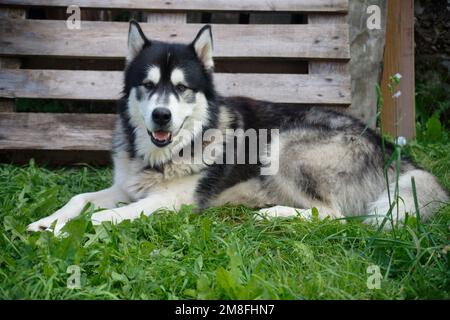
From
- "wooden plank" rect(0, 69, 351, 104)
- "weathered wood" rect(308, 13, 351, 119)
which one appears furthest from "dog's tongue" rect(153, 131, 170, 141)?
"weathered wood" rect(308, 13, 351, 119)

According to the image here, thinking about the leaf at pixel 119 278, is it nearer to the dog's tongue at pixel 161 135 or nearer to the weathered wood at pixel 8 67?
the dog's tongue at pixel 161 135

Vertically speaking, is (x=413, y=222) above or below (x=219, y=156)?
below

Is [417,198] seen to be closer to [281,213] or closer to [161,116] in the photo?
[281,213]

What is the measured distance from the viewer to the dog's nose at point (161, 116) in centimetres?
335

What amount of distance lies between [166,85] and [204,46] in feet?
1.51

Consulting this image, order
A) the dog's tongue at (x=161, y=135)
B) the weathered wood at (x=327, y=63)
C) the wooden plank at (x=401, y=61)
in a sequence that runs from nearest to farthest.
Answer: the dog's tongue at (x=161, y=135) < the weathered wood at (x=327, y=63) < the wooden plank at (x=401, y=61)

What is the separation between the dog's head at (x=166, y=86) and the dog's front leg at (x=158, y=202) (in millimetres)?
301

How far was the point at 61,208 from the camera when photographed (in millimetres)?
3555

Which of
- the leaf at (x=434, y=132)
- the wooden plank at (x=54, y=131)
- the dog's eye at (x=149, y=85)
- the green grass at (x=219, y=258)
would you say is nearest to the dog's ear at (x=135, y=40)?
the dog's eye at (x=149, y=85)

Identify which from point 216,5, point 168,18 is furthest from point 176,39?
point 216,5

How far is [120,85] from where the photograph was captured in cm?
500
